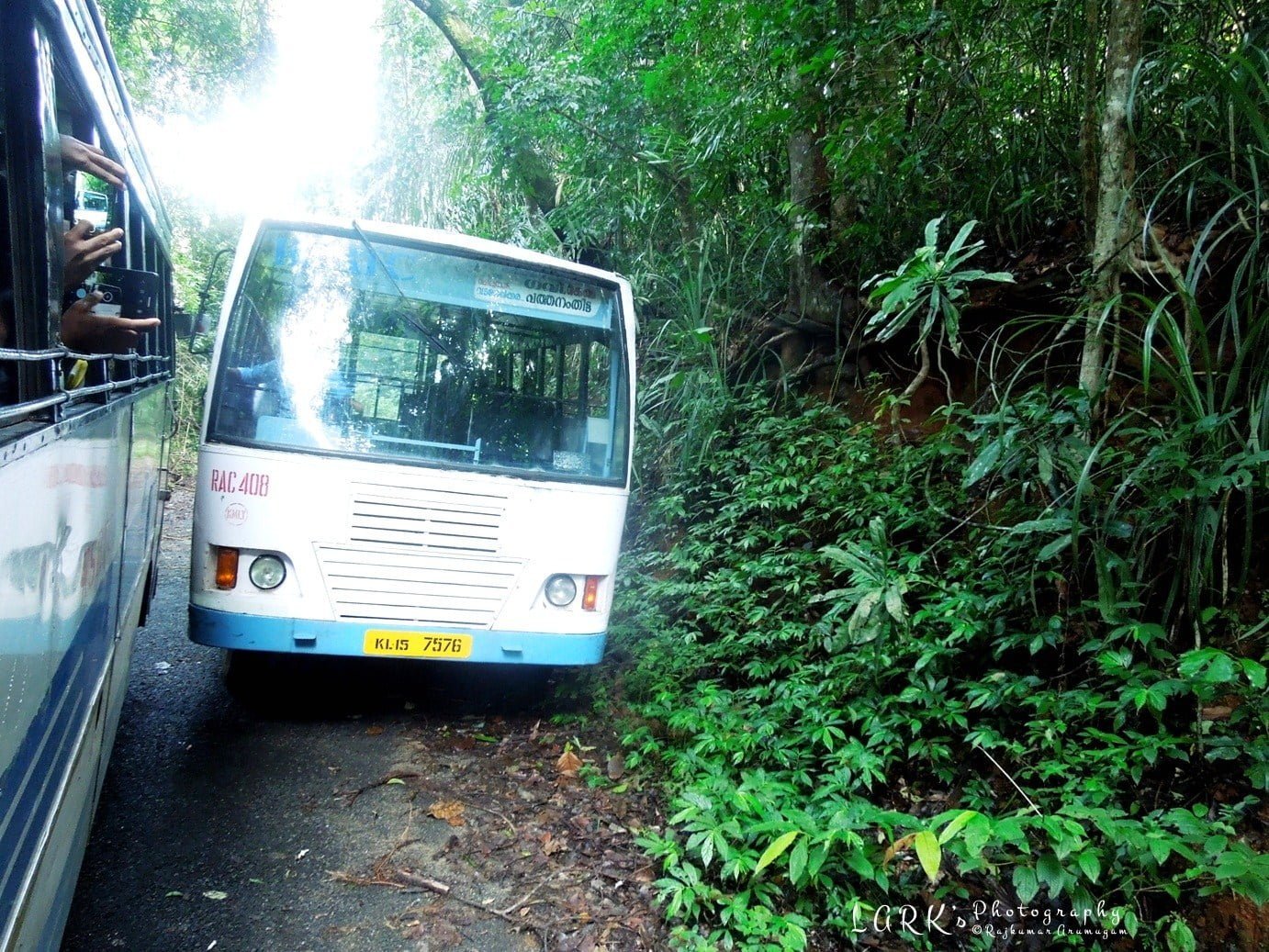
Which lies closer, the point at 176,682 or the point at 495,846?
the point at 495,846

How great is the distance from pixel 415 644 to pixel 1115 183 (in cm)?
368

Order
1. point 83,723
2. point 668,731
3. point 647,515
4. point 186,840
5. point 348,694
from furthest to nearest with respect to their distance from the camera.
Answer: point 647,515, point 348,694, point 668,731, point 186,840, point 83,723

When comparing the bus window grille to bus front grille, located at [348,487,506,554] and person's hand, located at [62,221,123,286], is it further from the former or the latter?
bus front grille, located at [348,487,506,554]

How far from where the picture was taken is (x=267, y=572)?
362 centimetres

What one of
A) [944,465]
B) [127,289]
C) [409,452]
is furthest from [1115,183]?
[127,289]

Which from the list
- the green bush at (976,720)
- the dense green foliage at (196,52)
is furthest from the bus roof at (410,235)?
the dense green foliage at (196,52)

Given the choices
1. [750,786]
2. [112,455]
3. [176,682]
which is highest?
[112,455]

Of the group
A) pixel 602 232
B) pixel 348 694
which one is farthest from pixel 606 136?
pixel 348 694

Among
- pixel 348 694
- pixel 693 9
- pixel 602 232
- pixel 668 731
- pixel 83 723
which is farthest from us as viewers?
pixel 602 232

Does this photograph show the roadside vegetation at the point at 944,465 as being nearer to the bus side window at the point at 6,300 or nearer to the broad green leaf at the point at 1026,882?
the broad green leaf at the point at 1026,882

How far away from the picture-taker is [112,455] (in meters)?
2.54

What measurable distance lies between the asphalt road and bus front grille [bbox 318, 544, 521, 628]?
2.24 feet

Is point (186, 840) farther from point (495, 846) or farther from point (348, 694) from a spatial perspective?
point (348, 694)

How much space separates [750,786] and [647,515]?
369 centimetres
